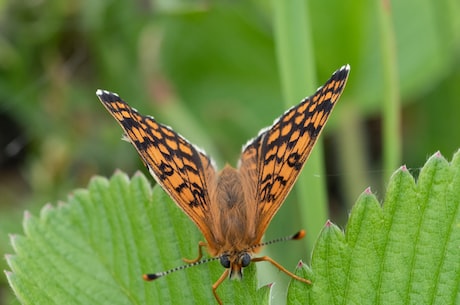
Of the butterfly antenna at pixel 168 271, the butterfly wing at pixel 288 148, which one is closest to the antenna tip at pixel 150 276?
the butterfly antenna at pixel 168 271

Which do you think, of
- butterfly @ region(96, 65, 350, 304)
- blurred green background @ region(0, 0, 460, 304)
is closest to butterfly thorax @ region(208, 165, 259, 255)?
butterfly @ region(96, 65, 350, 304)

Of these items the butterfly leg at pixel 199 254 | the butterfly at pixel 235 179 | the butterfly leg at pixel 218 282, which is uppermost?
the butterfly at pixel 235 179

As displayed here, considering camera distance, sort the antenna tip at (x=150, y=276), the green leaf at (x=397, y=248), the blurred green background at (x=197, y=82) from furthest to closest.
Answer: the blurred green background at (x=197, y=82) → the antenna tip at (x=150, y=276) → the green leaf at (x=397, y=248)

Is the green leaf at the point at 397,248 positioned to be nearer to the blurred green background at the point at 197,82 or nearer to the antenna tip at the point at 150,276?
the antenna tip at the point at 150,276

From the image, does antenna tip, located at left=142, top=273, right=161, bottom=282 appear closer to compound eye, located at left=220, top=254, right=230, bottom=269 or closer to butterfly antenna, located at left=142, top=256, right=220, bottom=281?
butterfly antenna, located at left=142, top=256, right=220, bottom=281

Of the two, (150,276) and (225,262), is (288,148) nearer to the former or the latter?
(225,262)
